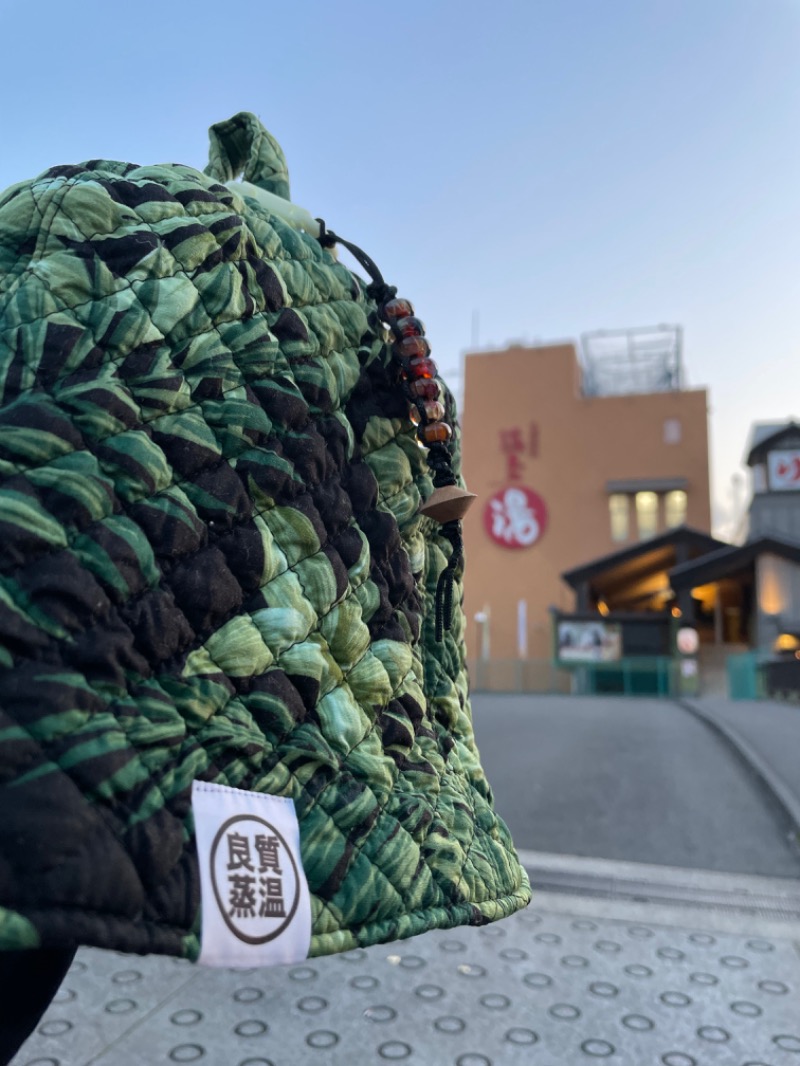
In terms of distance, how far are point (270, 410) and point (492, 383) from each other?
835 inches

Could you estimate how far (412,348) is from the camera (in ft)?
3.14

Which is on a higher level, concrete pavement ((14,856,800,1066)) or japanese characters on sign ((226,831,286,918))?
japanese characters on sign ((226,831,286,918))

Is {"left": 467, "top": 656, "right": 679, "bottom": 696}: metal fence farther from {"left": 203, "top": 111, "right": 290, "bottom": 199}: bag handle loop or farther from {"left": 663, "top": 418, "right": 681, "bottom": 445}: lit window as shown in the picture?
{"left": 203, "top": 111, "right": 290, "bottom": 199}: bag handle loop

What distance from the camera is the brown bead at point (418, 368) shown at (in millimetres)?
953

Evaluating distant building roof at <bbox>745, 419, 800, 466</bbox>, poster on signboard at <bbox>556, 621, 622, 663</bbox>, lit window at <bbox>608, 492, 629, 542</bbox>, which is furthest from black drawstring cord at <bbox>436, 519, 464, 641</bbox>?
lit window at <bbox>608, 492, 629, 542</bbox>

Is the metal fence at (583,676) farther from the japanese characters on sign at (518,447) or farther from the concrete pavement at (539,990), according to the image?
the concrete pavement at (539,990)

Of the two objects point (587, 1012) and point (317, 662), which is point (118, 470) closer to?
point (317, 662)

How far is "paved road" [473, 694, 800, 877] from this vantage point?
322cm

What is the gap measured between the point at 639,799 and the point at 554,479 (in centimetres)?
1714

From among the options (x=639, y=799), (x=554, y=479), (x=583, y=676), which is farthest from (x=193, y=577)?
(x=554, y=479)

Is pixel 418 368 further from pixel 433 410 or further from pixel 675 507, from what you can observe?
pixel 675 507

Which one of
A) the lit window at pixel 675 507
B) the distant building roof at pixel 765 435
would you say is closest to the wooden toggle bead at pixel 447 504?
the distant building roof at pixel 765 435

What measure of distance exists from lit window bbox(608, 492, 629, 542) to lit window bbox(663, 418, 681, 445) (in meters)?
1.68

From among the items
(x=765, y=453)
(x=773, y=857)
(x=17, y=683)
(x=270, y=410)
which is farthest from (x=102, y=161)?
(x=765, y=453)
